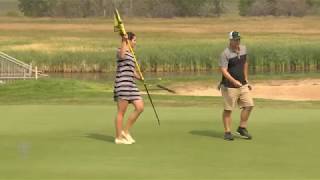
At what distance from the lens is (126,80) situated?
10.0 meters

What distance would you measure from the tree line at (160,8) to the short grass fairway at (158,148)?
115696mm

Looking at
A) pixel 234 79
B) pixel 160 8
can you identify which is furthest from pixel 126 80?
pixel 160 8

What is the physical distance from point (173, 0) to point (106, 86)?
103 meters

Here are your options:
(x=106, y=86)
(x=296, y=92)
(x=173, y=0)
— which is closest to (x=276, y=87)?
(x=296, y=92)

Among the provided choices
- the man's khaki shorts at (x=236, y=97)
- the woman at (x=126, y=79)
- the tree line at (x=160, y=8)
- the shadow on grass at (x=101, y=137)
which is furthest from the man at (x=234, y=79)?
the tree line at (x=160, y=8)

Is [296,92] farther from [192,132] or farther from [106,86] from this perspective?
[192,132]

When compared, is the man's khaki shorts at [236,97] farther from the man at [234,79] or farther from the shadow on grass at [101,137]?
the shadow on grass at [101,137]

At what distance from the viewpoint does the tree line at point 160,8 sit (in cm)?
13050

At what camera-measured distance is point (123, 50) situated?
991cm

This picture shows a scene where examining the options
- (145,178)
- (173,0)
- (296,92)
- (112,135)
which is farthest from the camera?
(173,0)

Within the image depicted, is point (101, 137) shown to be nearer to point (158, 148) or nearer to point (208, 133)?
point (158, 148)

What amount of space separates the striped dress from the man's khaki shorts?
4.42 feet

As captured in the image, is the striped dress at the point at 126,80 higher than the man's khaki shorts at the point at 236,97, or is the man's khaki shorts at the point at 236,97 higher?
the striped dress at the point at 126,80

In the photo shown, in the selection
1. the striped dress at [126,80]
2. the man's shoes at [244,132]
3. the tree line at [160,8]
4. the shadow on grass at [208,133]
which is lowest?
the shadow on grass at [208,133]
